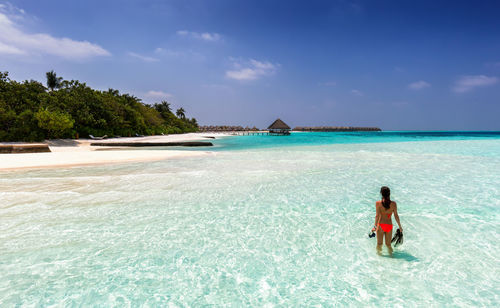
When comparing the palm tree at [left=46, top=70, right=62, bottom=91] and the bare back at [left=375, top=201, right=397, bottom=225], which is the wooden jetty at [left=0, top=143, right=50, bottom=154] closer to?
the bare back at [left=375, top=201, right=397, bottom=225]

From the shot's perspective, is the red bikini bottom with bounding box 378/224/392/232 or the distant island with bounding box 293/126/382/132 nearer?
the red bikini bottom with bounding box 378/224/392/232

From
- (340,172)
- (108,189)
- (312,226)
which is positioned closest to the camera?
(312,226)

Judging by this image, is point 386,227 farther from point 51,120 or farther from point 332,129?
point 332,129

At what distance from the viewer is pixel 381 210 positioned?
12.2 ft

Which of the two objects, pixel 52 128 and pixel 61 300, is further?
pixel 52 128

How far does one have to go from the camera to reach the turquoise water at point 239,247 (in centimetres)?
337

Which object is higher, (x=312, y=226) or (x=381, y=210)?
(x=381, y=210)

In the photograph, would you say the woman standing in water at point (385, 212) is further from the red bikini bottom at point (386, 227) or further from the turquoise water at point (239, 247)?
the turquoise water at point (239, 247)

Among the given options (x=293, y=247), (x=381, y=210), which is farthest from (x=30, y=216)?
(x=381, y=210)

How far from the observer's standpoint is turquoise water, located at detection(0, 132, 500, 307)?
11.0 ft

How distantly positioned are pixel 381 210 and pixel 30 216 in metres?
7.53

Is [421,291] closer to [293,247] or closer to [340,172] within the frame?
[293,247]

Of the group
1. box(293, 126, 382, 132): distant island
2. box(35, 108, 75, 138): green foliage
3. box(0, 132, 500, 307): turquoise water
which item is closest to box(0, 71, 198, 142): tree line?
box(35, 108, 75, 138): green foliage

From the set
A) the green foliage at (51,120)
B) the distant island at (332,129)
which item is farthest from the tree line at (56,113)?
the distant island at (332,129)
